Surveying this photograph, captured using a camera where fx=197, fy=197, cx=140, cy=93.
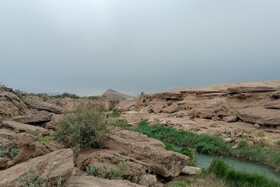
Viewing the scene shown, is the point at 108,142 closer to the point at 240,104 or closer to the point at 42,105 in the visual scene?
the point at 42,105

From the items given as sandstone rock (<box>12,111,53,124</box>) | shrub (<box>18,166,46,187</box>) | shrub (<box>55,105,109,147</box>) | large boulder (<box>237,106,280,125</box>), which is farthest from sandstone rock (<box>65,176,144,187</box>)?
large boulder (<box>237,106,280,125</box>)

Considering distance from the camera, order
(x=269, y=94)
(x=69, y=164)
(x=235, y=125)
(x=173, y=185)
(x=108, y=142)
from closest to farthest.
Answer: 1. (x=69, y=164)
2. (x=173, y=185)
3. (x=108, y=142)
4. (x=235, y=125)
5. (x=269, y=94)

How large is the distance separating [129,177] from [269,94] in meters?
17.2

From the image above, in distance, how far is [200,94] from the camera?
21.5 metres

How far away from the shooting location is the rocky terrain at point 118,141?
8.80ft

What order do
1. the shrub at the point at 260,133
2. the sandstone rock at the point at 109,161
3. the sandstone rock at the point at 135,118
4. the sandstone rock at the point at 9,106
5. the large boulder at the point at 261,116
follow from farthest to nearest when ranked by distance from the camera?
the sandstone rock at the point at 135,118, the large boulder at the point at 261,116, the shrub at the point at 260,133, the sandstone rock at the point at 9,106, the sandstone rock at the point at 109,161

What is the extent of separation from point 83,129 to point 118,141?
0.93 metres

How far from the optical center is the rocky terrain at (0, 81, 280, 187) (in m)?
2.68

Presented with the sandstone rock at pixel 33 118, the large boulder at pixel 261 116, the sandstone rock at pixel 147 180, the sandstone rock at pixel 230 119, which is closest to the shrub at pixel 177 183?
the sandstone rock at pixel 147 180

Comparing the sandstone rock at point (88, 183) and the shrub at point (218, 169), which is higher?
the sandstone rock at point (88, 183)

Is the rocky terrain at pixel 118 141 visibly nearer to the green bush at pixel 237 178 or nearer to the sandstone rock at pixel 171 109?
the sandstone rock at pixel 171 109

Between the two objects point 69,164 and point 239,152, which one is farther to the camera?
point 239,152

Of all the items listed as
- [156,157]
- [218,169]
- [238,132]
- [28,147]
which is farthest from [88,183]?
[238,132]

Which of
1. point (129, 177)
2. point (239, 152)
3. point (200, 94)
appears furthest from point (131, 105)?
point (129, 177)
